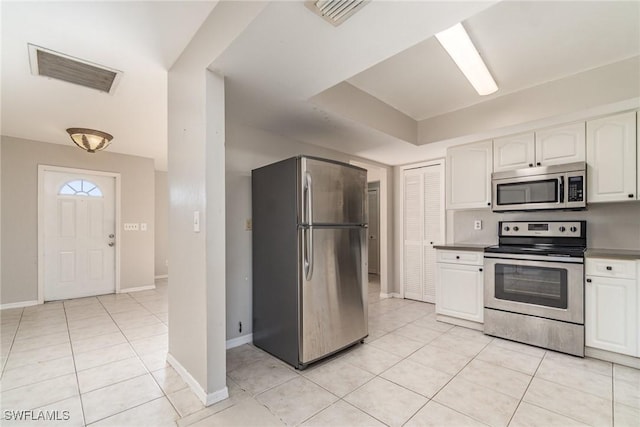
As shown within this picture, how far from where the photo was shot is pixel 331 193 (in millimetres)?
2469

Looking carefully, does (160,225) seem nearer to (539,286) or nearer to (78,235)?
(78,235)

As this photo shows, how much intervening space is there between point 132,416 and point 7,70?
279 centimetres

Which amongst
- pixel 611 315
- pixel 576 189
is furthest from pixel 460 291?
pixel 576 189

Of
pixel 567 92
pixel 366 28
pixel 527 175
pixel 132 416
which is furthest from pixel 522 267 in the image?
pixel 132 416

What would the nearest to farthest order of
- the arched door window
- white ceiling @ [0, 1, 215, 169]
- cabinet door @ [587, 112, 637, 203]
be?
white ceiling @ [0, 1, 215, 169] < cabinet door @ [587, 112, 637, 203] < the arched door window

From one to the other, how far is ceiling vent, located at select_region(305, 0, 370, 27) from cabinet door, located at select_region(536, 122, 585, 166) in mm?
2584

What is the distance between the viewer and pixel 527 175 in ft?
9.64

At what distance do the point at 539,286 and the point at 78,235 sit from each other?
6.34 metres

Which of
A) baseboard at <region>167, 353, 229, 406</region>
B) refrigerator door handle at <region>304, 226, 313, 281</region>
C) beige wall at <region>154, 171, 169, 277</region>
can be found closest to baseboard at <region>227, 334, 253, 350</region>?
baseboard at <region>167, 353, 229, 406</region>

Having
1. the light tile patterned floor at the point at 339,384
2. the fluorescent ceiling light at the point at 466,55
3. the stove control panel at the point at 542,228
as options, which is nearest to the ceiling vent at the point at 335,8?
the fluorescent ceiling light at the point at 466,55

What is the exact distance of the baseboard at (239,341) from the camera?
2746mm

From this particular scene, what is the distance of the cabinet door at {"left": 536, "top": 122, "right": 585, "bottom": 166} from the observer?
265 cm

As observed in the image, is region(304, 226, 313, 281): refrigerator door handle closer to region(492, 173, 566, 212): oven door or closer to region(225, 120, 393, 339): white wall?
region(225, 120, 393, 339): white wall

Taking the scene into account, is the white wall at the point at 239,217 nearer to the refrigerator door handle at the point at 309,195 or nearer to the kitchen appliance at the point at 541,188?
the refrigerator door handle at the point at 309,195
